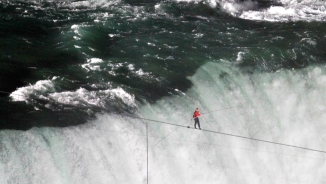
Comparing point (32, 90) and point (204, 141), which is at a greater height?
point (32, 90)

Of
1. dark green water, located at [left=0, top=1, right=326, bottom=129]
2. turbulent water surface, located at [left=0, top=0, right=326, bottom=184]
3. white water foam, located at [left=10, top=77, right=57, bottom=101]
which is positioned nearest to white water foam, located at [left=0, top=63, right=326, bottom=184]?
turbulent water surface, located at [left=0, top=0, right=326, bottom=184]

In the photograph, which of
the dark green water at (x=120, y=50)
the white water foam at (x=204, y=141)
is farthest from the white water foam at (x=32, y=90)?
the white water foam at (x=204, y=141)

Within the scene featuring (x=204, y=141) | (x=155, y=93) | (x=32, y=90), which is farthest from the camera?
(x=155, y=93)

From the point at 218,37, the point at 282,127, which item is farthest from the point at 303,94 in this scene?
the point at 218,37

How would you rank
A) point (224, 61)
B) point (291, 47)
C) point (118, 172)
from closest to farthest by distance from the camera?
point (118, 172)
point (224, 61)
point (291, 47)

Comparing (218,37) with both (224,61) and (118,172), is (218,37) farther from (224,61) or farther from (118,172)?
(118,172)

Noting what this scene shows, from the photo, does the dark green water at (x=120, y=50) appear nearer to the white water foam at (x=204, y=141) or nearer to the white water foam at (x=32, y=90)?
the white water foam at (x=32, y=90)

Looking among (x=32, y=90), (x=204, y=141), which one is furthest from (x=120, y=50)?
(x=204, y=141)

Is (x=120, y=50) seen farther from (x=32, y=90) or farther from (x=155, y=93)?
(x=32, y=90)

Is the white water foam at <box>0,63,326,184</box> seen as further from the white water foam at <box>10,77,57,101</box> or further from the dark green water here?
the white water foam at <box>10,77,57,101</box>
